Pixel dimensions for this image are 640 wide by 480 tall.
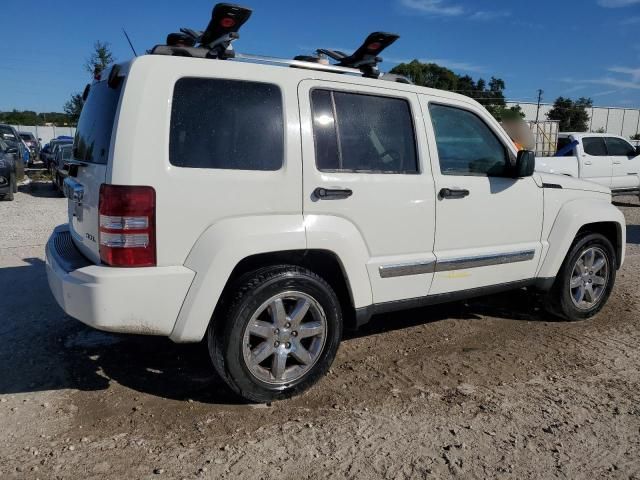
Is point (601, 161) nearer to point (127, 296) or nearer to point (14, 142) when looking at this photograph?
point (127, 296)

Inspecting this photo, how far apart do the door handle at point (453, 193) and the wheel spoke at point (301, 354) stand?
1.46m

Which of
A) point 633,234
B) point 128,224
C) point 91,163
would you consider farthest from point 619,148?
point 128,224

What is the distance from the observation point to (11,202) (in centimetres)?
1310

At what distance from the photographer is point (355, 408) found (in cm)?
334

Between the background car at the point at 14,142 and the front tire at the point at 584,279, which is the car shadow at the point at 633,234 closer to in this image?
the front tire at the point at 584,279

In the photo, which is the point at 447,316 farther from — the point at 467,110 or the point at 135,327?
the point at 135,327

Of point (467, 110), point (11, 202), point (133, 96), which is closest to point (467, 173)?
point (467, 110)

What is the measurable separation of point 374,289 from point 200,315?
4.03 ft

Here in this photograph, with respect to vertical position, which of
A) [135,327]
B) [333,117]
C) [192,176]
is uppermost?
[333,117]

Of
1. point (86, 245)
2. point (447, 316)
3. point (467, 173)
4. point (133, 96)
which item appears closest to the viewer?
point (133, 96)

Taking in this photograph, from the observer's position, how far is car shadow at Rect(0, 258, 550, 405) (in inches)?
141

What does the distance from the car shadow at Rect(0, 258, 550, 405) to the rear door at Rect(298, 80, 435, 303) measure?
109cm

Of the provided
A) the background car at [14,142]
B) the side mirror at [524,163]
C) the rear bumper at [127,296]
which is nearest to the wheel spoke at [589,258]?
the side mirror at [524,163]

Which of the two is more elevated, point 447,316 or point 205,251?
point 205,251
